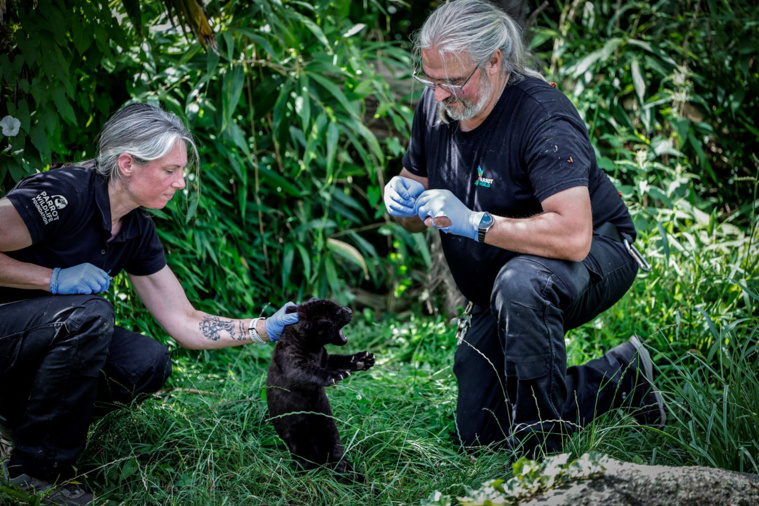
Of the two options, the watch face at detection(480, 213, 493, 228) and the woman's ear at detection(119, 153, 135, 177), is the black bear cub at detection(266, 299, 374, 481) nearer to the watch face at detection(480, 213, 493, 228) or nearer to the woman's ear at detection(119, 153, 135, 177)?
the watch face at detection(480, 213, 493, 228)

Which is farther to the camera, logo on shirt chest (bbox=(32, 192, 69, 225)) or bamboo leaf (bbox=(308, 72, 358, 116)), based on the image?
bamboo leaf (bbox=(308, 72, 358, 116))

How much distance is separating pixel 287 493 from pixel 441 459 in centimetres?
59

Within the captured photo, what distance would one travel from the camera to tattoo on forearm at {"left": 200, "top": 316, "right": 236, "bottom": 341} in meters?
2.87

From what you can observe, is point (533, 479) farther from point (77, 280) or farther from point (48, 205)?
point (48, 205)

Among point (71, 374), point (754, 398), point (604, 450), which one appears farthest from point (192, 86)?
point (754, 398)

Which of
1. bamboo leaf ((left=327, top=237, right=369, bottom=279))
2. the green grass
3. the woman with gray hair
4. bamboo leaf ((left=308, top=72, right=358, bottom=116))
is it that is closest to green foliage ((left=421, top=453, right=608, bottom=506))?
the green grass

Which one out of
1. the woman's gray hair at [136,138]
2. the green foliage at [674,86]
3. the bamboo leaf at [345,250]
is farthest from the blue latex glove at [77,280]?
the green foliage at [674,86]

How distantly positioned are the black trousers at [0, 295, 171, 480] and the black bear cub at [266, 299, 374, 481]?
636 mm

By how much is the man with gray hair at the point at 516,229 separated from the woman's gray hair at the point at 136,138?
940 mm

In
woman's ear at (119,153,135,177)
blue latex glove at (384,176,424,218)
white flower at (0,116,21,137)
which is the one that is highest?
white flower at (0,116,21,137)

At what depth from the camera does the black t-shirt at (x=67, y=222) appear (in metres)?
2.48

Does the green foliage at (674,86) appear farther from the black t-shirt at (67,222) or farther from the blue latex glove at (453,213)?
the black t-shirt at (67,222)

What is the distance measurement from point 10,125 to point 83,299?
2.87ft

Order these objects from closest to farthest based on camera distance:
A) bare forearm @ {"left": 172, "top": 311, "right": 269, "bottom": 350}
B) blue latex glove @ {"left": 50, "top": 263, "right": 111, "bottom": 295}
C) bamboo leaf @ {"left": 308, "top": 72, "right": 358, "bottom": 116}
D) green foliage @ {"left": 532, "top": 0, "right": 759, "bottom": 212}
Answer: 1. blue latex glove @ {"left": 50, "top": 263, "right": 111, "bottom": 295}
2. bare forearm @ {"left": 172, "top": 311, "right": 269, "bottom": 350}
3. bamboo leaf @ {"left": 308, "top": 72, "right": 358, "bottom": 116}
4. green foliage @ {"left": 532, "top": 0, "right": 759, "bottom": 212}
